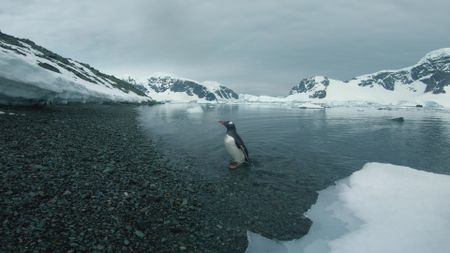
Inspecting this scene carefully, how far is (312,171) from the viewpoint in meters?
13.5

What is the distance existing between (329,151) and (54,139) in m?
16.5

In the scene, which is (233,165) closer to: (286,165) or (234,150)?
(234,150)

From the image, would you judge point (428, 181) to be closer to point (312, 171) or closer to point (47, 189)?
point (312, 171)

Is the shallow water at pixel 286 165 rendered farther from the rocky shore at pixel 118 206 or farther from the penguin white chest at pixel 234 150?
the penguin white chest at pixel 234 150

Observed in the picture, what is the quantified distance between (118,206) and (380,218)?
7.23 m

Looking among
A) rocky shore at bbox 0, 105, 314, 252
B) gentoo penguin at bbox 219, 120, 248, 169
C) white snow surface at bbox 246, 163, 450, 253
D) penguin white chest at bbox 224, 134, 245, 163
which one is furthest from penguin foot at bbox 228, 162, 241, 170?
white snow surface at bbox 246, 163, 450, 253

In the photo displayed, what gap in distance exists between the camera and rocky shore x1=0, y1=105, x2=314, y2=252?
567 centimetres

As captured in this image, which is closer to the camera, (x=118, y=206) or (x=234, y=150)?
(x=118, y=206)

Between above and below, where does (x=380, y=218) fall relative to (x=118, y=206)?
below

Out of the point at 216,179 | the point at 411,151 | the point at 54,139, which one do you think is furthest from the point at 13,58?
the point at 411,151

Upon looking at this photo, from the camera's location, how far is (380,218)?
25.3 feet

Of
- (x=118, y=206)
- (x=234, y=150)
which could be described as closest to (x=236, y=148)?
(x=234, y=150)

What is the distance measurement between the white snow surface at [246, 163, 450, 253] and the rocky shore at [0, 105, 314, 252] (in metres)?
0.58

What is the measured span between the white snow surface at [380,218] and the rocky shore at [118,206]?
58 centimetres
